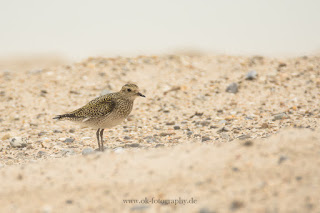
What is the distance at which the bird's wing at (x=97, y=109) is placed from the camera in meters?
9.02

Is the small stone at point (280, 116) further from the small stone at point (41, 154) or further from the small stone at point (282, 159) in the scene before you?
the small stone at point (41, 154)

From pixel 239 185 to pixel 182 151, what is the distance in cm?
130

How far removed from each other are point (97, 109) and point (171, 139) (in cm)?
222

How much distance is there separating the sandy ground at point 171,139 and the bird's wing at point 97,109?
0.84m

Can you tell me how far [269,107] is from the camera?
1255 centimetres

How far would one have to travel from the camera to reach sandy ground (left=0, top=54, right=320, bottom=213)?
548 cm

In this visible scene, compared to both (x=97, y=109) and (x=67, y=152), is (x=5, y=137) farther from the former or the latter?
(x=97, y=109)

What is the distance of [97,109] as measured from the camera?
9062 mm

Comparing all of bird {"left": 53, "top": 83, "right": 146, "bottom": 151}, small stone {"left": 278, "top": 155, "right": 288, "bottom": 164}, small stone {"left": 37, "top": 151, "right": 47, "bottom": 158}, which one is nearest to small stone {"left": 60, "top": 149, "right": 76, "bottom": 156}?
small stone {"left": 37, "top": 151, "right": 47, "bottom": 158}

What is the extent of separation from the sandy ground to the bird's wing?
0.84 m

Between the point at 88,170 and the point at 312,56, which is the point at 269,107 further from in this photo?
the point at 88,170

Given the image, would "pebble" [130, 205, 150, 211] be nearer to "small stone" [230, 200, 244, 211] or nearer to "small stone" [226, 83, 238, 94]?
"small stone" [230, 200, 244, 211]

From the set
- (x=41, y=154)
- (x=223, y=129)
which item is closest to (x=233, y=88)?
(x=223, y=129)

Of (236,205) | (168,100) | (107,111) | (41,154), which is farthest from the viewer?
(168,100)
